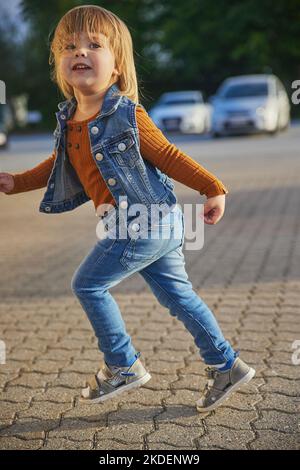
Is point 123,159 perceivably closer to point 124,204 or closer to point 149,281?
point 124,204

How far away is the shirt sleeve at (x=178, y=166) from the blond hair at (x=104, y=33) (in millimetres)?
286

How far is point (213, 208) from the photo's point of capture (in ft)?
11.0

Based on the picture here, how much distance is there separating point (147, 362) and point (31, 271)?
2980 mm

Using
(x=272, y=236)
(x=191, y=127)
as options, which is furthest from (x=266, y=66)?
(x=272, y=236)

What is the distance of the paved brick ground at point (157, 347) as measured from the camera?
339 centimetres

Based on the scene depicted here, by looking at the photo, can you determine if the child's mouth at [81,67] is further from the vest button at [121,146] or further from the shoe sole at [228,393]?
the shoe sole at [228,393]

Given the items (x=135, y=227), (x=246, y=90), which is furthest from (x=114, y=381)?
(x=246, y=90)

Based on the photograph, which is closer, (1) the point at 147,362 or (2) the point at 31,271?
(1) the point at 147,362

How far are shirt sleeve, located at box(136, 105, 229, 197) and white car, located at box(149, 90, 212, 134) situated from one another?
25524 millimetres

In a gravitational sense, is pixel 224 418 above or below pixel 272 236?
above

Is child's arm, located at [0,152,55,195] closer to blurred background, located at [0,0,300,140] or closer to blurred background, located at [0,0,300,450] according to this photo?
blurred background, located at [0,0,300,450]

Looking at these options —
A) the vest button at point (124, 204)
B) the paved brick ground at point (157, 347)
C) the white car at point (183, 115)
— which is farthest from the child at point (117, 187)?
the white car at point (183, 115)

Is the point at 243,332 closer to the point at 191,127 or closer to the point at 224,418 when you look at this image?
the point at 224,418

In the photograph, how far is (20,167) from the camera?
18281 mm
